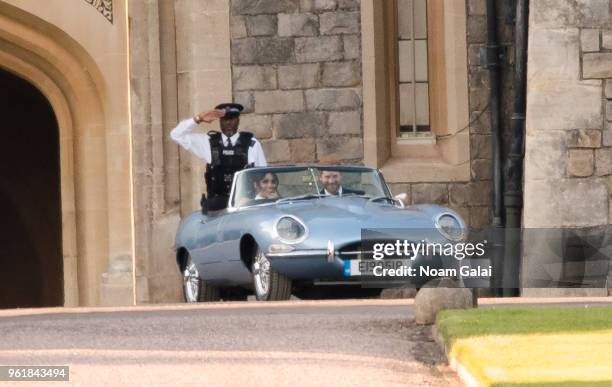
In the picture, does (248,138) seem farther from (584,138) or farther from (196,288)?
(584,138)

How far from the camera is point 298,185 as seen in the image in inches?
720

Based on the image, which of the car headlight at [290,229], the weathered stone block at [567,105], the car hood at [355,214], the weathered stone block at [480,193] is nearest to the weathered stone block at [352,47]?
the weathered stone block at [480,193]

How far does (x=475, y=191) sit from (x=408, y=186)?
2.33ft

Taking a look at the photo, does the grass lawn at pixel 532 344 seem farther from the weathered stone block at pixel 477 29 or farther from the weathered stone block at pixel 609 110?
the weathered stone block at pixel 477 29

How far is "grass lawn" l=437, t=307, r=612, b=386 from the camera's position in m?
10.3

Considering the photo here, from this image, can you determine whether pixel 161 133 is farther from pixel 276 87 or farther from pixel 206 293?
pixel 206 293

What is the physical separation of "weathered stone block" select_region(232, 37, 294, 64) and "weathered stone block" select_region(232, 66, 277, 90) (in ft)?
0.24

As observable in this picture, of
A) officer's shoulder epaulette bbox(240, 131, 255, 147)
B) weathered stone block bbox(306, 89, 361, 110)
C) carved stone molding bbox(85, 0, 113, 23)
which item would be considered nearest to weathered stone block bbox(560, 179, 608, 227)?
weathered stone block bbox(306, 89, 361, 110)

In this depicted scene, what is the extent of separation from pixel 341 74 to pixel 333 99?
0.28 m

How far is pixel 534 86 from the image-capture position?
68.1 feet

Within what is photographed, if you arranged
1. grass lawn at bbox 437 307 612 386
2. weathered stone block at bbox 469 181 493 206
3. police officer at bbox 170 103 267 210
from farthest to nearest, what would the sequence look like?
weathered stone block at bbox 469 181 493 206 → police officer at bbox 170 103 267 210 → grass lawn at bbox 437 307 612 386

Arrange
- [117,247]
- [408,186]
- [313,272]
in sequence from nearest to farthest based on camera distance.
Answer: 1. [313,272]
2. [408,186]
3. [117,247]

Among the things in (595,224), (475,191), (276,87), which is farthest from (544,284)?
(276,87)

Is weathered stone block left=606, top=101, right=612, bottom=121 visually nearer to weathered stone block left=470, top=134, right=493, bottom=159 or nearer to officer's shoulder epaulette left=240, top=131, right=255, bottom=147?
weathered stone block left=470, top=134, right=493, bottom=159
